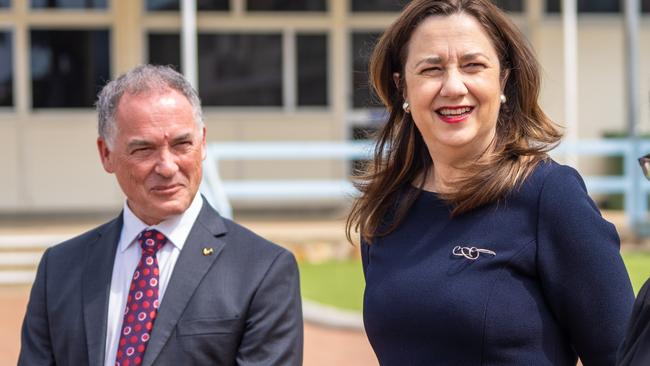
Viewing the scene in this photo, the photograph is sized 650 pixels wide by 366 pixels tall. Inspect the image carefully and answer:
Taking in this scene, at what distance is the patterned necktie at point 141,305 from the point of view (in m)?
2.88

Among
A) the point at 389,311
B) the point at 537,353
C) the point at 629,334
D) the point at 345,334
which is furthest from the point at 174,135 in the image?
the point at 345,334

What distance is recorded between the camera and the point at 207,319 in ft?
9.48

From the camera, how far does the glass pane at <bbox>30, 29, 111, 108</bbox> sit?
14.2 metres

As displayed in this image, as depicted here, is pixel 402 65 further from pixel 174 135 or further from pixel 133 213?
pixel 133 213

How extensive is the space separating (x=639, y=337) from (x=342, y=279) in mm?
9164

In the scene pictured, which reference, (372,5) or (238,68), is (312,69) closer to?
(238,68)

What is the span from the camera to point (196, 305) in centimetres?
291

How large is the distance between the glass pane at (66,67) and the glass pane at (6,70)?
281 millimetres

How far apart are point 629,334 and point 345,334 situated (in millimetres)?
6931

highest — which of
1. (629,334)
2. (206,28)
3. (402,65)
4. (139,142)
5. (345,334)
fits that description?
(206,28)

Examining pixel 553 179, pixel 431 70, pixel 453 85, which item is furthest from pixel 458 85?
pixel 553 179

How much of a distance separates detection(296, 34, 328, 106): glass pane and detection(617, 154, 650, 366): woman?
12.9 m

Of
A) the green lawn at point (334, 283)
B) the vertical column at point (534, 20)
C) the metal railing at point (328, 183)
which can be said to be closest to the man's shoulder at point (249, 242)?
the green lawn at point (334, 283)

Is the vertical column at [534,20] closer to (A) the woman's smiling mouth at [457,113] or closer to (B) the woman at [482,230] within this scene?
(B) the woman at [482,230]
